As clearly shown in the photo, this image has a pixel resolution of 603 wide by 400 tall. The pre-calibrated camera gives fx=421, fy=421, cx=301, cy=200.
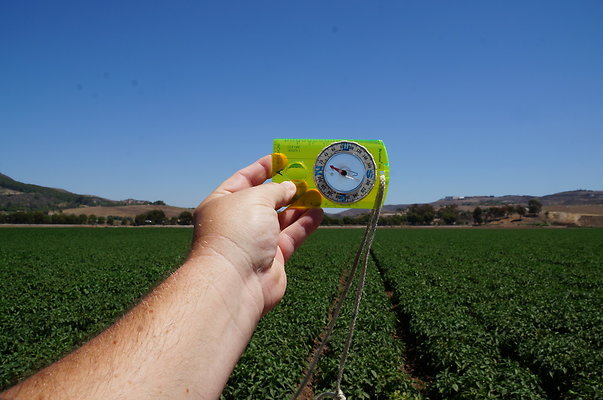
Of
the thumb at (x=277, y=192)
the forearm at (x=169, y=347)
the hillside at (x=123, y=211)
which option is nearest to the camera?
the forearm at (x=169, y=347)

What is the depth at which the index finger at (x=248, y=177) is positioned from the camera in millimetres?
2449

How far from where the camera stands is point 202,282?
163 cm

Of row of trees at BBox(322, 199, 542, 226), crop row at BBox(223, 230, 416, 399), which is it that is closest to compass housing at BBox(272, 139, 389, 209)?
crop row at BBox(223, 230, 416, 399)

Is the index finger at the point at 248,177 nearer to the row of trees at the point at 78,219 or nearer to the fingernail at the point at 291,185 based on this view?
the fingernail at the point at 291,185

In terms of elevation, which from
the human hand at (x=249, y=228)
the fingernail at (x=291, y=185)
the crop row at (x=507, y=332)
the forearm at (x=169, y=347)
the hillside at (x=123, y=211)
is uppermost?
the hillside at (x=123, y=211)

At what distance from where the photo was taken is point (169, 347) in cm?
142

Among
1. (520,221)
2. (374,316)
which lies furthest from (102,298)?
(520,221)

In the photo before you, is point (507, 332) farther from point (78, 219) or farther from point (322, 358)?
point (78, 219)

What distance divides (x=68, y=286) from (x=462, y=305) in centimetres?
1660

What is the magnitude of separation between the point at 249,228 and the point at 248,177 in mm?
672

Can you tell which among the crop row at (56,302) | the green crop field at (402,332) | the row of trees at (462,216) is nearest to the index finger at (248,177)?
the green crop field at (402,332)

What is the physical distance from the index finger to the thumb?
211 millimetres

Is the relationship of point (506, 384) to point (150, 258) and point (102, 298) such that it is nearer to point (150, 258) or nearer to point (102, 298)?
point (102, 298)

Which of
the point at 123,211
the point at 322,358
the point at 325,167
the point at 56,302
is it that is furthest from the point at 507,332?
the point at 123,211
